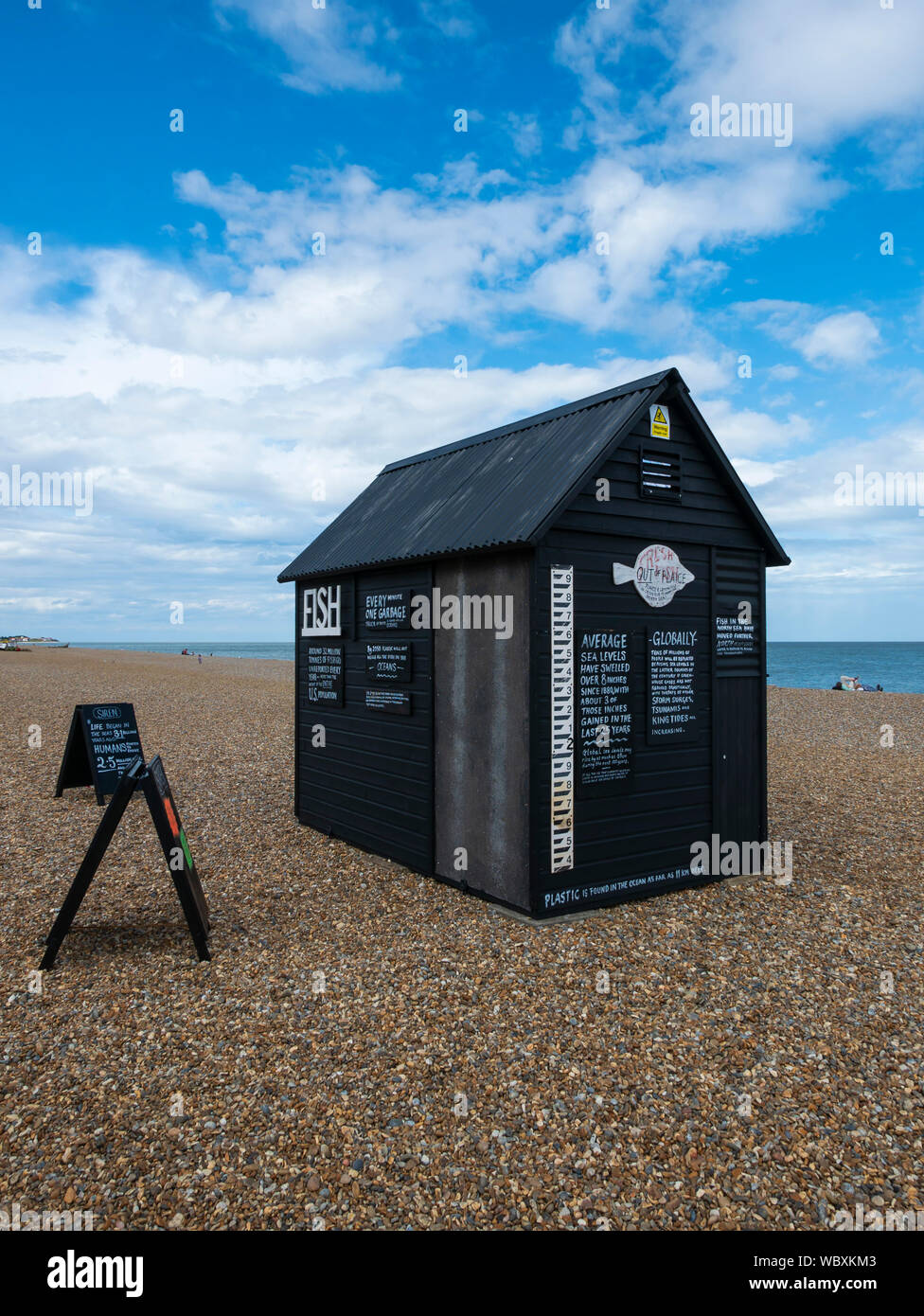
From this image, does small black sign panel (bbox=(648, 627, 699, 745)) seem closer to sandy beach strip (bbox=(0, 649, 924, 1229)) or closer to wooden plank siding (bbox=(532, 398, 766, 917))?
wooden plank siding (bbox=(532, 398, 766, 917))

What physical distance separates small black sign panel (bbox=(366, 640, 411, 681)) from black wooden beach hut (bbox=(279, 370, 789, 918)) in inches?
0.9

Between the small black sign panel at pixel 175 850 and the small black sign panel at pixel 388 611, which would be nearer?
the small black sign panel at pixel 175 850

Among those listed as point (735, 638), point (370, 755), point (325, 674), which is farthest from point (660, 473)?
point (325, 674)

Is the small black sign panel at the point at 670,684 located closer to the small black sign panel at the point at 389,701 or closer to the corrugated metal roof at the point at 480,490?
the corrugated metal roof at the point at 480,490

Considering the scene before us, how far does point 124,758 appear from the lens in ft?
40.2

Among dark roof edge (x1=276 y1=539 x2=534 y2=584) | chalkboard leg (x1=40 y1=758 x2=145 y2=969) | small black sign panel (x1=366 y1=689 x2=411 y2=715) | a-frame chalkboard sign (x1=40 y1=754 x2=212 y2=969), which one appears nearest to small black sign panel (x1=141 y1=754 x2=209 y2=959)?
a-frame chalkboard sign (x1=40 y1=754 x2=212 y2=969)

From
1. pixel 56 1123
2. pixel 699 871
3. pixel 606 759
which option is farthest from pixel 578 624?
pixel 56 1123

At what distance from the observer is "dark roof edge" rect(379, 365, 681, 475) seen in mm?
7598

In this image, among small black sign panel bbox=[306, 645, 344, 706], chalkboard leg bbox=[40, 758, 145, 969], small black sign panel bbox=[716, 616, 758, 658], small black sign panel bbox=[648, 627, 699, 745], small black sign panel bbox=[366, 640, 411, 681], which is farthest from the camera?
small black sign panel bbox=[306, 645, 344, 706]

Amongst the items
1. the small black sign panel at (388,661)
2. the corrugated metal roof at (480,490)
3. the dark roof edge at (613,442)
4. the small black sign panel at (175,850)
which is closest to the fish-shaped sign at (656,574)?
the dark roof edge at (613,442)

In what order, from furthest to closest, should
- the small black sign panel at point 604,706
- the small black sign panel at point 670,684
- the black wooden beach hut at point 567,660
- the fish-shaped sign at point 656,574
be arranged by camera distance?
the small black sign panel at point 670,684, the fish-shaped sign at point 656,574, the small black sign panel at point 604,706, the black wooden beach hut at point 567,660

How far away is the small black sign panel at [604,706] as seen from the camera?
7.12 metres

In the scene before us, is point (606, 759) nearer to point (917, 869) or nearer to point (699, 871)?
point (699, 871)

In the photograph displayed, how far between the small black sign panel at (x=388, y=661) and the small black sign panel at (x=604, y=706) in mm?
2117
